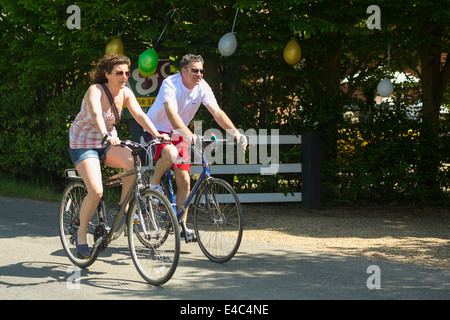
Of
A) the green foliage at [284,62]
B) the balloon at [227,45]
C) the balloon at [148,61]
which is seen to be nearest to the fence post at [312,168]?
the green foliage at [284,62]

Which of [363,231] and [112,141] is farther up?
[112,141]

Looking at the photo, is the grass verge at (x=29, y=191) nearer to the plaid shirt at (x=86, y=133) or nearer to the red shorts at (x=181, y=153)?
the red shorts at (x=181, y=153)

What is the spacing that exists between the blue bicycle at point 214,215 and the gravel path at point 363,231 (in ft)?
4.52

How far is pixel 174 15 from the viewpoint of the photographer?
1034cm

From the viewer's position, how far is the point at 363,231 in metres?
8.56

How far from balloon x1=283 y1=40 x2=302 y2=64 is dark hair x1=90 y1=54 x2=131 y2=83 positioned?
14.2ft

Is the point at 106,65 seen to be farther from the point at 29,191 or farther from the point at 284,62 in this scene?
the point at 29,191

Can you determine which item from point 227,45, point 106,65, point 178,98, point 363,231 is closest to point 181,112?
point 178,98

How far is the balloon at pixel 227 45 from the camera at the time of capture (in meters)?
9.52

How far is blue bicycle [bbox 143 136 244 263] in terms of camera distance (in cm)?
623

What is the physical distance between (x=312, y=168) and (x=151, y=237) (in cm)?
507
